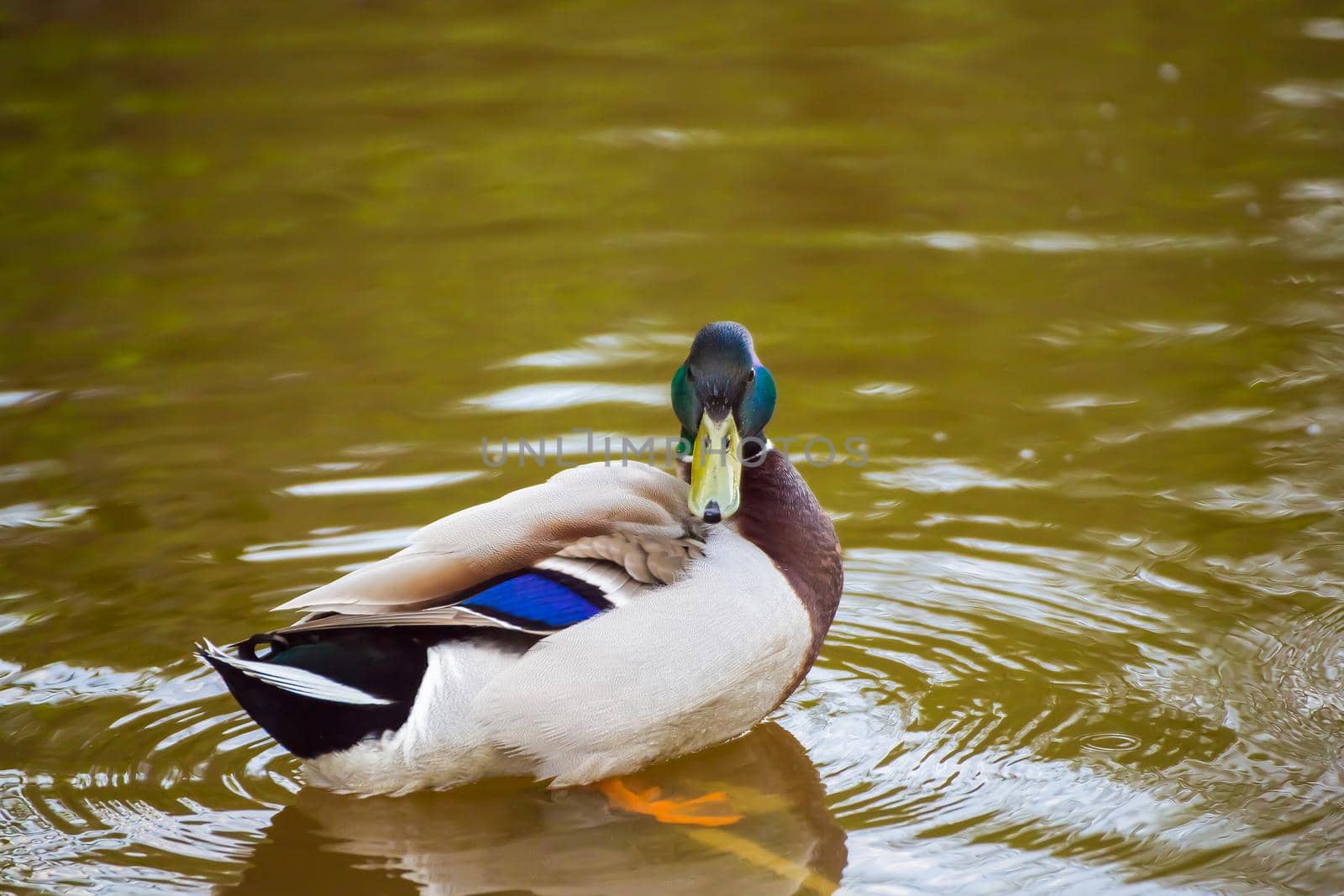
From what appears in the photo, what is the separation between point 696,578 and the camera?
3908 mm

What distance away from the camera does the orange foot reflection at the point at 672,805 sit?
156 inches

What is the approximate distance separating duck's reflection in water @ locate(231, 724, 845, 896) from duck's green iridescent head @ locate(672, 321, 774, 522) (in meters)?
0.69

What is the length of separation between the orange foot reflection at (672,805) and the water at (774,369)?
8 centimetres

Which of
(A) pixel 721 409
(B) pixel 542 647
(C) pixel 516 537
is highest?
(A) pixel 721 409

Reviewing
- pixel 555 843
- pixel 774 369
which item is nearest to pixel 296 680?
pixel 555 843

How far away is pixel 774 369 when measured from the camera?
20.8 feet

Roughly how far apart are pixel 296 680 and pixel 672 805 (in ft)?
3.11

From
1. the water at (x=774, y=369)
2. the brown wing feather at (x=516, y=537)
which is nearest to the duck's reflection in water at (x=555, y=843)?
the water at (x=774, y=369)

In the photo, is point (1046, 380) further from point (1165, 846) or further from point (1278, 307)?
point (1165, 846)

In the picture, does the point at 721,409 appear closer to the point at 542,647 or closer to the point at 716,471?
the point at 716,471

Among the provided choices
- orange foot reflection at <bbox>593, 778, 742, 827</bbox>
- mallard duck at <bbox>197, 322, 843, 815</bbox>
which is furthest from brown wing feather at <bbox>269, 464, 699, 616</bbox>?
orange foot reflection at <bbox>593, 778, 742, 827</bbox>

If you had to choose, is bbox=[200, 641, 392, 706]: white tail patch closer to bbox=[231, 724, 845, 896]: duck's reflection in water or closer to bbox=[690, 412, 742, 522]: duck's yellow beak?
bbox=[231, 724, 845, 896]: duck's reflection in water

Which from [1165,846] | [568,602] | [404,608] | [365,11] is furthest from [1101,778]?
[365,11]

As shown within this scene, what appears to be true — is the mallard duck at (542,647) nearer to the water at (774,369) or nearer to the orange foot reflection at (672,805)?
the orange foot reflection at (672,805)
